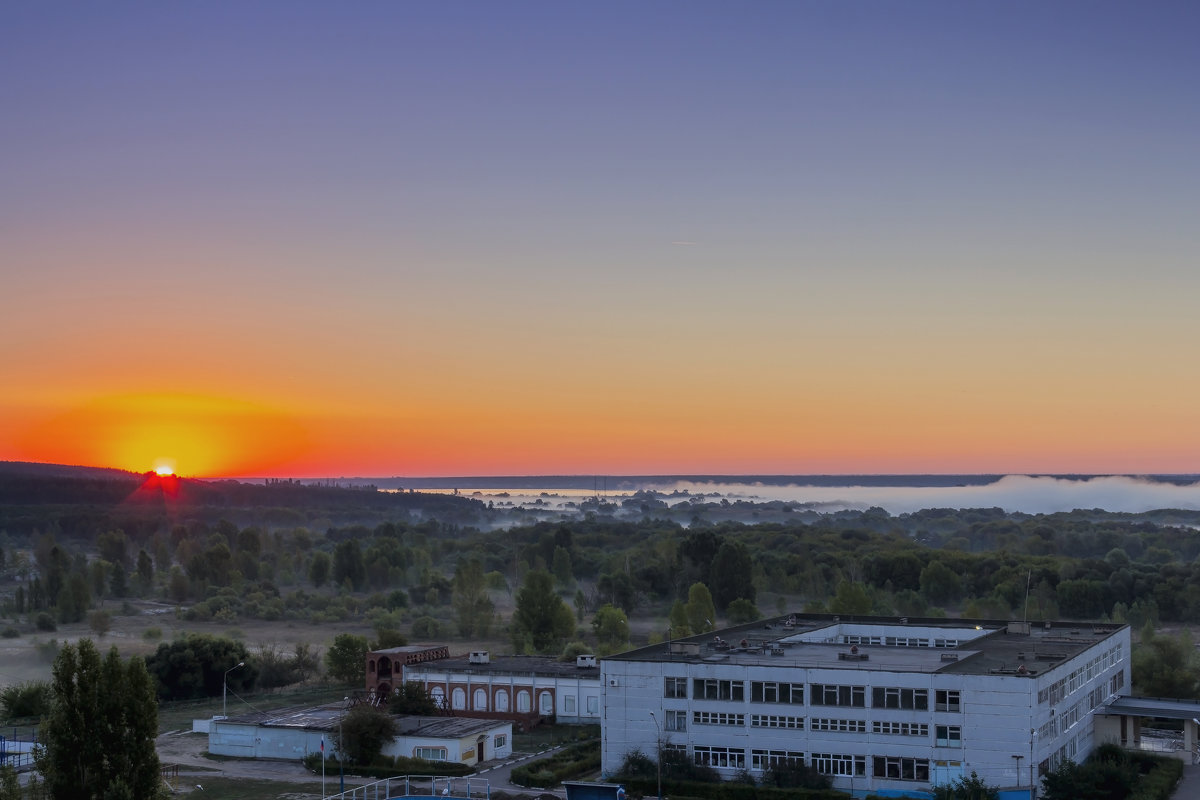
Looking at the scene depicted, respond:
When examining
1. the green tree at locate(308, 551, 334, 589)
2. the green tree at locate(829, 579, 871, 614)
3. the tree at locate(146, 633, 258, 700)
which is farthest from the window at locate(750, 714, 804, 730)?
the green tree at locate(308, 551, 334, 589)

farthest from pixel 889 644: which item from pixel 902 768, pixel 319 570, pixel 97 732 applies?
pixel 319 570

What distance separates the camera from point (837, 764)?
53.8m

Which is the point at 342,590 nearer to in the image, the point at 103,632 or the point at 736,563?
the point at 103,632

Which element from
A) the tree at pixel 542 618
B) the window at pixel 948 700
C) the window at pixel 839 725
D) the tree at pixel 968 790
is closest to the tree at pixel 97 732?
the window at pixel 839 725

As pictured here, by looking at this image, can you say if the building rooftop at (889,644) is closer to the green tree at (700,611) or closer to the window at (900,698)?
the window at (900,698)

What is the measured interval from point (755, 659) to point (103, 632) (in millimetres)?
87721

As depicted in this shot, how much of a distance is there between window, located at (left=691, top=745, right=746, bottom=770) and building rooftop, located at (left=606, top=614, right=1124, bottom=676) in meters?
4.17

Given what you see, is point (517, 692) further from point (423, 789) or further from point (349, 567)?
point (349, 567)

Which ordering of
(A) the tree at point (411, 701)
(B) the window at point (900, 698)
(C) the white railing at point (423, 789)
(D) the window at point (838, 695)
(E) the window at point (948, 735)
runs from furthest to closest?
(A) the tree at point (411, 701)
(D) the window at point (838, 695)
(C) the white railing at point (423, 789)
(B) the window at point (900, 698)
(E) the window at point (948, 735)

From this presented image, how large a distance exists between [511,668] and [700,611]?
3394cm

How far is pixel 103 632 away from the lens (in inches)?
4840

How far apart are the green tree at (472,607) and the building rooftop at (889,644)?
4257 cm

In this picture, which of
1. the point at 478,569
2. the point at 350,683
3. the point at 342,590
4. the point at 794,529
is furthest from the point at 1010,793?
the point at 794,529

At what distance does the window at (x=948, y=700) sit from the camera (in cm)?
5197
